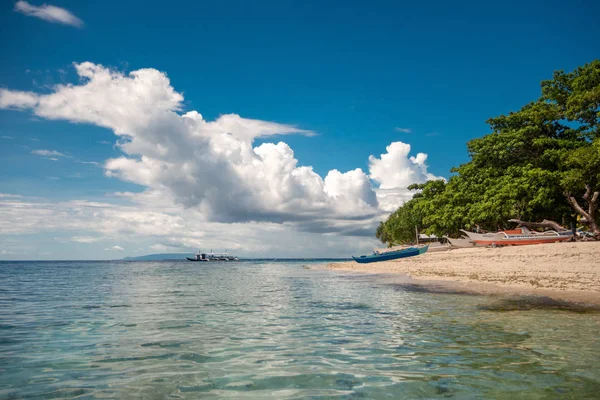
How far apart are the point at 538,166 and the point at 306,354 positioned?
45.2 metres

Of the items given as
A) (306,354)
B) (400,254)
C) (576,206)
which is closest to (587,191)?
(576,206)

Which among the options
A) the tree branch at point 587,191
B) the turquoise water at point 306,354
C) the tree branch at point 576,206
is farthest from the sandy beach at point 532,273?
the tree branch at point 587,191

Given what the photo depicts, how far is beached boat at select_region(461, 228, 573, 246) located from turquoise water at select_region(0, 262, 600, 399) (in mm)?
31882

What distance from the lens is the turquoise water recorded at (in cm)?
644

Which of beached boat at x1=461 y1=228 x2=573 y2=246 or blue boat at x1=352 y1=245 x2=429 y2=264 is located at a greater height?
beached boat at x1=461 y1=228 x2=573 y2=246

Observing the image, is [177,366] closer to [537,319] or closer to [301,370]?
[301,370]

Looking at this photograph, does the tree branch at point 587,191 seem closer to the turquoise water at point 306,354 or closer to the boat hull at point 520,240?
the boat hull at point 520,240

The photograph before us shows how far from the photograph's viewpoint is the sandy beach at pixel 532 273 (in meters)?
18.8

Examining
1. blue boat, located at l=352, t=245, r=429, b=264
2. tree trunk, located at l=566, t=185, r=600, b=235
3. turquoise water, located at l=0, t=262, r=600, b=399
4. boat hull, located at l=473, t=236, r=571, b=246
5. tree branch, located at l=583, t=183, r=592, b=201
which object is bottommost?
turquoise water, located at l=0, t=262, r=600, b=399

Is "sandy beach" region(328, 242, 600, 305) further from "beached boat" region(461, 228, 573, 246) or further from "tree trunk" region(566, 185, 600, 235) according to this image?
"tree trunk" region(566, 185, 600, 235)

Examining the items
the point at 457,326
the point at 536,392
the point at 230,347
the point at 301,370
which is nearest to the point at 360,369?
the point at 301,370

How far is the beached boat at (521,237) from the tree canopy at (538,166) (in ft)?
6.55

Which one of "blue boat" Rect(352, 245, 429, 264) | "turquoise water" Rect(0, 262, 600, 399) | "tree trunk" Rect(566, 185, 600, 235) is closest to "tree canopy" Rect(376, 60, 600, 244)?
"tree trunk" Rect(566, 185, 600, 235)

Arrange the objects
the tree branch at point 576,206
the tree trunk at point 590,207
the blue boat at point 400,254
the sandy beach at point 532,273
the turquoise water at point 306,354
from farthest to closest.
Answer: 1. the blue boat at point 400,254
2. the tree branch at point 576,206
3. the tree trunk at point 590,207
4. the sandy beach at point 532,273
5. the turquoise water at point 306,354
